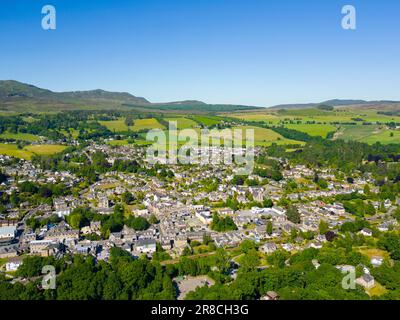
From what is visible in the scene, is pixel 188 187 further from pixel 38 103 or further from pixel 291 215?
pixel 38 103

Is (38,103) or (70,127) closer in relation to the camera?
(70,127)

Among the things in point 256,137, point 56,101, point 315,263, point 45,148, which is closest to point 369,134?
point 256,137

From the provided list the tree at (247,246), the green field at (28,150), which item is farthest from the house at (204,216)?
the green field at (28,150)

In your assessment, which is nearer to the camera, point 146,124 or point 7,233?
point 7,233

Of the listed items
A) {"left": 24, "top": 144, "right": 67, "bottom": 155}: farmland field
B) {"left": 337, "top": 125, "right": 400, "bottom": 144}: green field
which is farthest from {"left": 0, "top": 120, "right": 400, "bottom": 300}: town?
{"left": 337, "top": 125, "right": 400, "bottom": 144}: green field

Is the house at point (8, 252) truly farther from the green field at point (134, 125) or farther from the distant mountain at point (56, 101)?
the distant mountain at point (56, 101)

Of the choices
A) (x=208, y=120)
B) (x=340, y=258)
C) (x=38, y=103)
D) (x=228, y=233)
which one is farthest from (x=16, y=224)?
(x=38, y=103)

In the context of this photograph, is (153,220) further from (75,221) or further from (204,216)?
(75,221)

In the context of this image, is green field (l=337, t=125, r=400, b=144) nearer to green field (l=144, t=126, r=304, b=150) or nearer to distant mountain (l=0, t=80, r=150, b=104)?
green field (l=144, t=126, r=304, b=150)

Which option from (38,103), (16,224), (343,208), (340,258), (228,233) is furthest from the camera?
(38,103)
